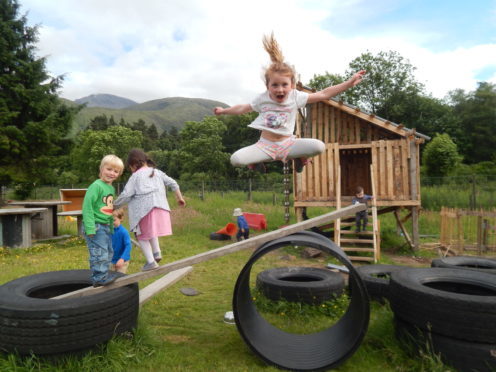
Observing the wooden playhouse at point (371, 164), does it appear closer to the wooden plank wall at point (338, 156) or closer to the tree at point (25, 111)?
the wooden plank wall at point (338, 156)

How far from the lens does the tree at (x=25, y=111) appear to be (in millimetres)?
16422

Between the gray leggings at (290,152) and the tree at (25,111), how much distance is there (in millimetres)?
16144

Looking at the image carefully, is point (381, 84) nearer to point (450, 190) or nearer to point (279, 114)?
point (450, 190)

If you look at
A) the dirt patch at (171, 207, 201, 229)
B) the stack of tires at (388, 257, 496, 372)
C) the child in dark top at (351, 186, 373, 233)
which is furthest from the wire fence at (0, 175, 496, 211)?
the stack of tires at (388, 257, 496, 372)

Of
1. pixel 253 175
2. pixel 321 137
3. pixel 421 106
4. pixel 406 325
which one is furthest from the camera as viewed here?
pixel 421 106

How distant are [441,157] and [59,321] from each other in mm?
32989

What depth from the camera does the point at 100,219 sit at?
3.92 metres

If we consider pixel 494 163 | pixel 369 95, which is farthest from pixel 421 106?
pixel 494 163

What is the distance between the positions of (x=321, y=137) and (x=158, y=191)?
30.3 feet

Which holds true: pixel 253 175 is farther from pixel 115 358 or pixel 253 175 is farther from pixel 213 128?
pixel 115 358

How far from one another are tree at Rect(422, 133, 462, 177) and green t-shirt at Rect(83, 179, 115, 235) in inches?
1252

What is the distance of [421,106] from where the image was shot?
155 ft

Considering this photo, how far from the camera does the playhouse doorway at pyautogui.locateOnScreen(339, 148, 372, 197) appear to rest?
49.2 feet

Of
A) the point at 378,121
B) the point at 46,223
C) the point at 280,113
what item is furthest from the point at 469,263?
the point at 46,223
